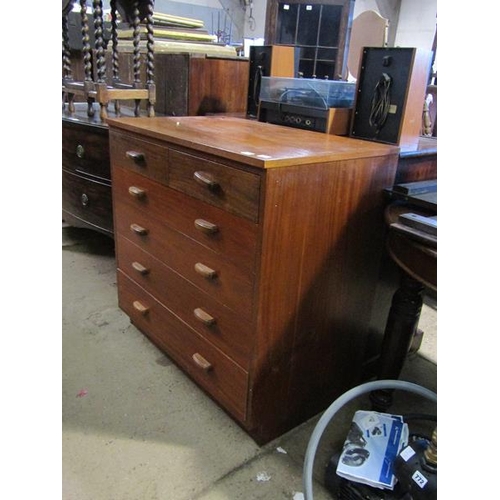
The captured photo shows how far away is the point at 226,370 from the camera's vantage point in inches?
45.1

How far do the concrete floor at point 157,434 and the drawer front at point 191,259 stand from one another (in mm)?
392

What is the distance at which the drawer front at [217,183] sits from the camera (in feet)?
3.05

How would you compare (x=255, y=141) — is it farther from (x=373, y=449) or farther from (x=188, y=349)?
(x=373, y=449)

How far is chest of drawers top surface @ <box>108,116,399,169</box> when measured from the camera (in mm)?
929

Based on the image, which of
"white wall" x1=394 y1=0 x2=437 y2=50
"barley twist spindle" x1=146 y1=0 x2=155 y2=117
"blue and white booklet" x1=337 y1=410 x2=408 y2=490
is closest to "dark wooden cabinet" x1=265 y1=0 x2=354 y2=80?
"white wall" x1=394 y1=0 x2=437 y2=50

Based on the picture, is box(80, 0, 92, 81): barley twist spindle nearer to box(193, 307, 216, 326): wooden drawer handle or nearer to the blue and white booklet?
box(193, 307, 216, 326): wooden drawer handle

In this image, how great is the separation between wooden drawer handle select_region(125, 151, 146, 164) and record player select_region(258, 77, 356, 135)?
1.49 feet

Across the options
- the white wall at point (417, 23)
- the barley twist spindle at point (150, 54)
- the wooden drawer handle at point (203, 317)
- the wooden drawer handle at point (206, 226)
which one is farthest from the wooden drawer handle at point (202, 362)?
the white wall at point (417, 23)

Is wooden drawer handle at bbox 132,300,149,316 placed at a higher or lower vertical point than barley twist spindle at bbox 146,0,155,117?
lower

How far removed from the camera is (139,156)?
1.29 metres
